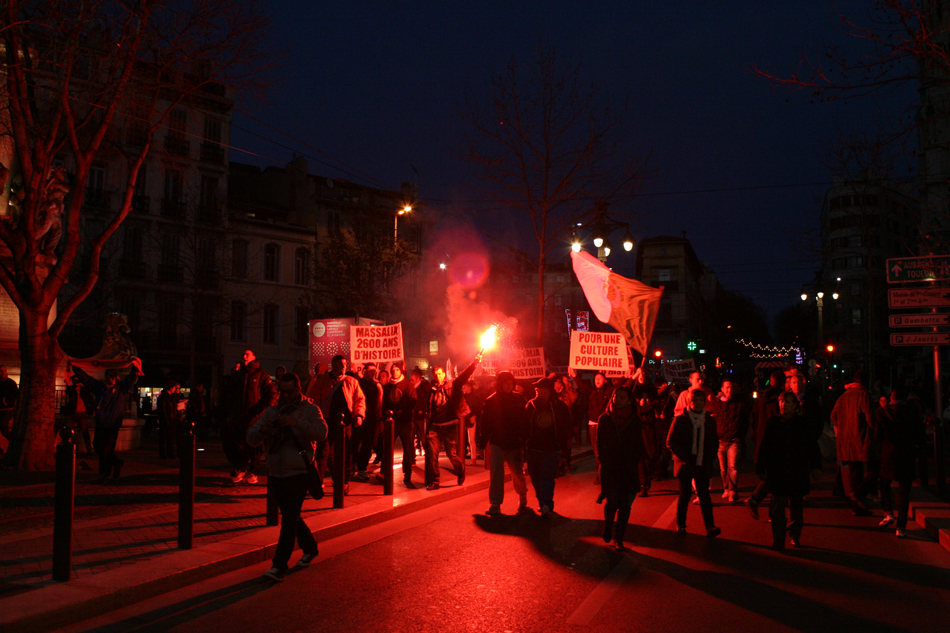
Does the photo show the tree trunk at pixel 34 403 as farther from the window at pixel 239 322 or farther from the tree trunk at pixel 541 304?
the window at pixel 239 322

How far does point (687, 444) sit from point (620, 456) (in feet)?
3.57

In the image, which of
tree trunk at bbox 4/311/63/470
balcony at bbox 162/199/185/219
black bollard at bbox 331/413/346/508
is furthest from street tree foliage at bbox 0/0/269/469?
balcony at bbox 162/199/185/219

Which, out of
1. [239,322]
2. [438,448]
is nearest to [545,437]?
[438,448]

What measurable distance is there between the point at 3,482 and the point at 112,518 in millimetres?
3322

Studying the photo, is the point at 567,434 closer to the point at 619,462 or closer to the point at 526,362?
the point at 619,462

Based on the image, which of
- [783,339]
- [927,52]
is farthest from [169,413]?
[783,339]

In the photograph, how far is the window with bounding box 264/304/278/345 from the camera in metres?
40.9

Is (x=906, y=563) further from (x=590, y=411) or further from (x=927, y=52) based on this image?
(x=590, y=411)

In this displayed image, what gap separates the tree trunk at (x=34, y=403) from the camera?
462 inches

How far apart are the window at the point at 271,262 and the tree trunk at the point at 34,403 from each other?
96.0 ft

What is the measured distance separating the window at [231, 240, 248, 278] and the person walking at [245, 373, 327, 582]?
34556 mm

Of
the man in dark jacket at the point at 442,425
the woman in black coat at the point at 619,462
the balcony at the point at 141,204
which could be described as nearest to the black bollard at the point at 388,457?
the man in dark jacket at the point at 442,425

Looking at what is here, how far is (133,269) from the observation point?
3644 cm

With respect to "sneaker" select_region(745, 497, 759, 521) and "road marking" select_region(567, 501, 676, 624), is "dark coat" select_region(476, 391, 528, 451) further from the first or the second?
"sneaker" select_region(745, 497, 759, 521)
